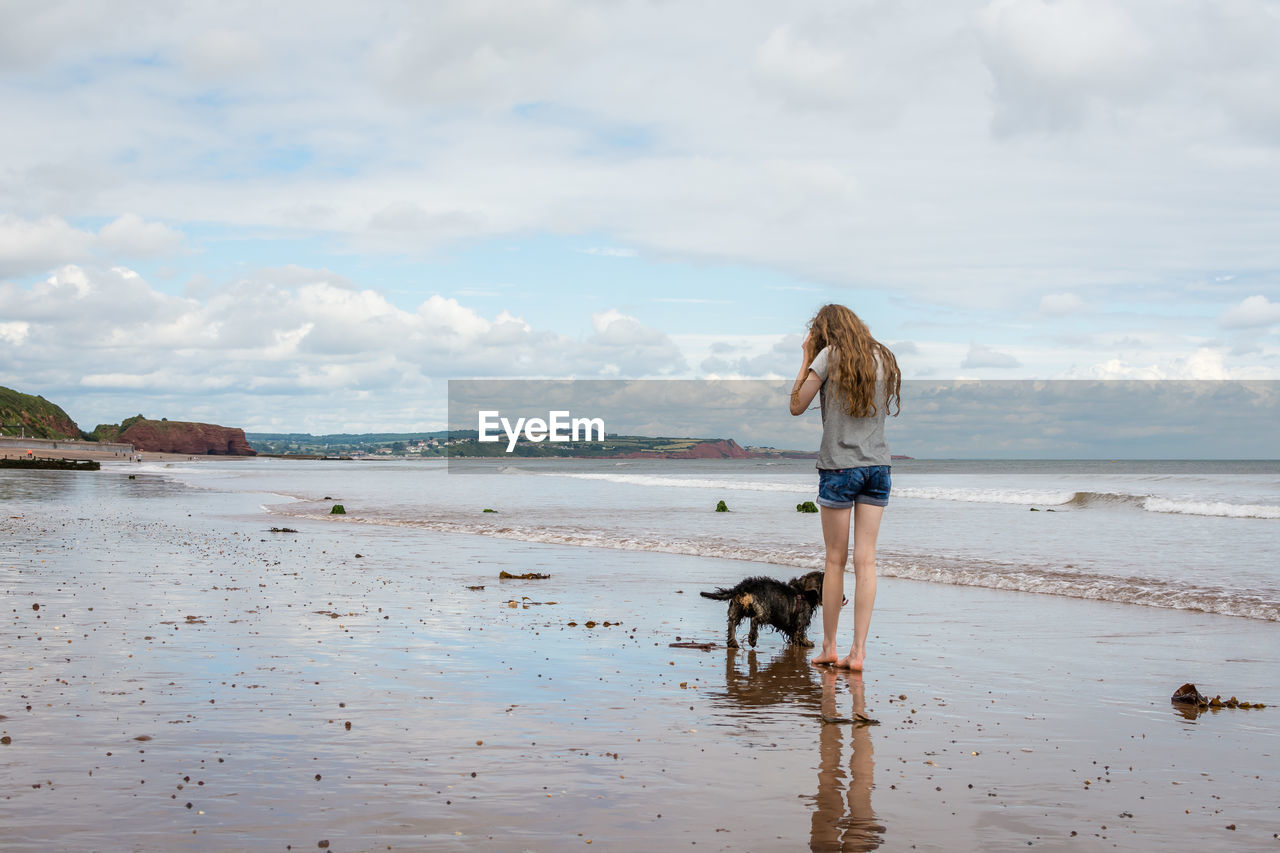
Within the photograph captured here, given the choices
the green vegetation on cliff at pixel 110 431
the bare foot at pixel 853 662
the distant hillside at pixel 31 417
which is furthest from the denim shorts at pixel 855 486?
the green vegetation on cliff at pixel 110 431

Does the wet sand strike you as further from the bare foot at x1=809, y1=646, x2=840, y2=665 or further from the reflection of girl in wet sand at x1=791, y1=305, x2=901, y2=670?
the reflection of girl in wet sand at x1=791, y1=305, x2=901, y2=670

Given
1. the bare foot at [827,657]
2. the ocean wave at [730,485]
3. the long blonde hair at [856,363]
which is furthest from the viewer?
the ocean wave at [730,485]

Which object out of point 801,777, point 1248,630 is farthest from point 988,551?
point 801,777

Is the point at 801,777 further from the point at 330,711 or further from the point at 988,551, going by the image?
the point at 988,551

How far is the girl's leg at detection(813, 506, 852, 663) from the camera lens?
7.82 metres

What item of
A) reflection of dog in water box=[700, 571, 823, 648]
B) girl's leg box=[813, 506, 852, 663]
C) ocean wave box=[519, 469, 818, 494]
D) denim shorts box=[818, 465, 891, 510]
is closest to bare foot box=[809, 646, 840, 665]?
girl's leg box=[813, 506, 852, 663]

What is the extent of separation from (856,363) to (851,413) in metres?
0.41

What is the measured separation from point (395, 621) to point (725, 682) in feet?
12.7

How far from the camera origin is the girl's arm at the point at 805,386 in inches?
299

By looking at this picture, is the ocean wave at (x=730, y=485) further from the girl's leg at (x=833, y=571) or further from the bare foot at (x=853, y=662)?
the bare foot at (x=853, y=662)

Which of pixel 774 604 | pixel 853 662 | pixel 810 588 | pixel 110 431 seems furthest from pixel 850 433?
pixel 110 431

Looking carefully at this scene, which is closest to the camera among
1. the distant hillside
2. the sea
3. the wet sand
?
the wet sand

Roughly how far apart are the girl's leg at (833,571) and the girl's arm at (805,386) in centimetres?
93

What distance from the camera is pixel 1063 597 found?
13250 mm
